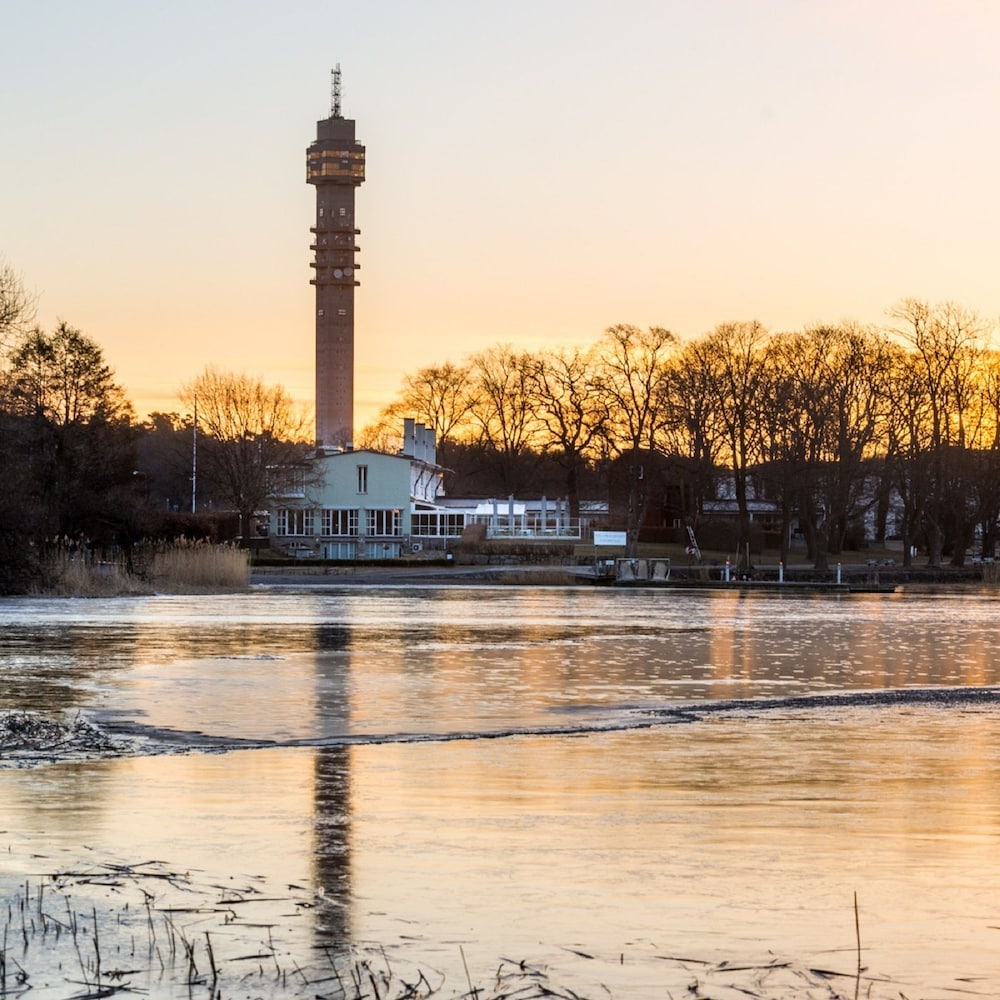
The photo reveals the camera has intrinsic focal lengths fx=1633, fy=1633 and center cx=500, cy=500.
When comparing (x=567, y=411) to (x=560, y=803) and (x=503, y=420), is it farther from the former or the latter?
(x=560, y=803)

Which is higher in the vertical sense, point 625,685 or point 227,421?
point 227,421

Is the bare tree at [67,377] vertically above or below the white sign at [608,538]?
above

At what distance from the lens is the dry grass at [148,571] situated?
45.9 m

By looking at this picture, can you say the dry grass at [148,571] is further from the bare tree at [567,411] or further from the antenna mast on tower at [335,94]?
the antenna mast on tower at [335,94]

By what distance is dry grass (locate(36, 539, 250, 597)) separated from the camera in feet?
151

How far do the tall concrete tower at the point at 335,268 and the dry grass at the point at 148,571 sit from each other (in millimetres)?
80391

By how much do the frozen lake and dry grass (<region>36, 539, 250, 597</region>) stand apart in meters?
20.7

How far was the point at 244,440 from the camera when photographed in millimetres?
98125

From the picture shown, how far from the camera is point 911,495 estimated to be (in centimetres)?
9181

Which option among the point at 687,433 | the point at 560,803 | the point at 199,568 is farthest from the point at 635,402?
the point at 560,803

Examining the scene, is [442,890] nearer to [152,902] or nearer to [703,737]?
[152,902]

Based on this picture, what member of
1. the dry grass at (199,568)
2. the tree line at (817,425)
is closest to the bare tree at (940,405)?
the tree line at (817,425)

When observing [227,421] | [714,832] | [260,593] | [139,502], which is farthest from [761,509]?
[714,832]

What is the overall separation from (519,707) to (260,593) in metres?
36.4
